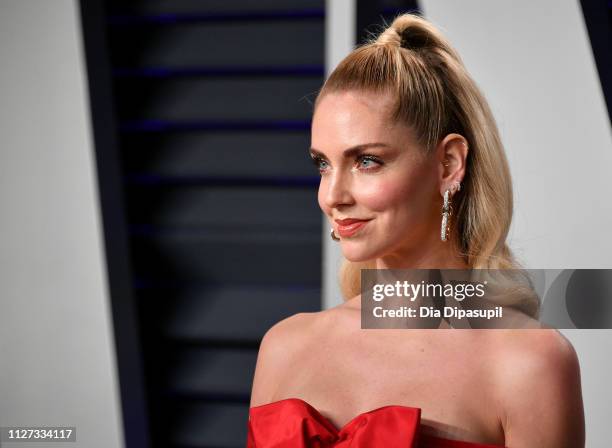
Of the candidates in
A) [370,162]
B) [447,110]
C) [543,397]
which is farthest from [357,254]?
[543,397]

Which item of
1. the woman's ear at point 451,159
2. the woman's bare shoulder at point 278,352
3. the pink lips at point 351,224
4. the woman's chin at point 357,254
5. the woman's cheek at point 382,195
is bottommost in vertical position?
the woman's bare shoulder at point 278,352

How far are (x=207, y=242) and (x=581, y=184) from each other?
4.20 feet

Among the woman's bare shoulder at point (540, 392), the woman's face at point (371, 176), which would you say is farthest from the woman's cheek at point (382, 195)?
the woman's bare shoulder at point (540, 392)

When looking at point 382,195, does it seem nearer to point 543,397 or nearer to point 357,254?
point 357,254

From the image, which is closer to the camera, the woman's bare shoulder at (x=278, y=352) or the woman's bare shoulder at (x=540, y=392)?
the woman's bare shoulder at (x=540, y=392)

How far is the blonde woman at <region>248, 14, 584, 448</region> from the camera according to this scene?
1.54 meters

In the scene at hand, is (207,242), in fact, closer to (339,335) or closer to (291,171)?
(291,171)

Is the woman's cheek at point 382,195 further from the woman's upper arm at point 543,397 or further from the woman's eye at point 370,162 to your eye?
the woman's upper arm at point 543,397

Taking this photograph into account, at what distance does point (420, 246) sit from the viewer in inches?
65.2

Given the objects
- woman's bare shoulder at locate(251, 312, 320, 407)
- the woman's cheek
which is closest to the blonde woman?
the woman's cheek

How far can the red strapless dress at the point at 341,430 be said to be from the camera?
1512mm

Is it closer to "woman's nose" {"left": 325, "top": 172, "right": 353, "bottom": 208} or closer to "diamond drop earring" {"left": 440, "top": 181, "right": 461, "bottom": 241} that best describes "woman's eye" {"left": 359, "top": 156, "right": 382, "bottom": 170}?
"woman's nose" {"left": 325, "top": 172, "right": 353, "bottom": 208}

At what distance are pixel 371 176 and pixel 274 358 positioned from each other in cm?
55

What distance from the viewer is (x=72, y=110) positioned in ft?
9.67
